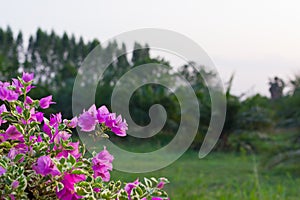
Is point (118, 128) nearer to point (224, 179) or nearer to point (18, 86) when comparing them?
point (18, 86)

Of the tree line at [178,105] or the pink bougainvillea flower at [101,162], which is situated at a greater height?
the tree line at [178,105]

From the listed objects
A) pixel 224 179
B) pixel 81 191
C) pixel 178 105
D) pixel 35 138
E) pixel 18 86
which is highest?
pixel 178 105

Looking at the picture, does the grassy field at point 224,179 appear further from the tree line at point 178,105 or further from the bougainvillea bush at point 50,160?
the bougainvillea bush at point 50,160

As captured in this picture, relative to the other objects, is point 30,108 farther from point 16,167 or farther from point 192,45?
point 192,45

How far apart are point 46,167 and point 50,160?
0.01 metres

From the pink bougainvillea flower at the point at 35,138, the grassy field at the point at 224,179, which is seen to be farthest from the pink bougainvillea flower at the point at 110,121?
the grassy field at the point at 224,179


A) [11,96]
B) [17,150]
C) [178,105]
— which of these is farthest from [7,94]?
[178,105]

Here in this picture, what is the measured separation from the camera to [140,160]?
207 inches

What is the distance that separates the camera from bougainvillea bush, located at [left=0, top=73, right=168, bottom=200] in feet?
2.34

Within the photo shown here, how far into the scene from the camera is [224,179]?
3.98 meters

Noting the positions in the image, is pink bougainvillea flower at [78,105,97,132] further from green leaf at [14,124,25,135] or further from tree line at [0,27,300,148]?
tree line at [0,27,300,148]

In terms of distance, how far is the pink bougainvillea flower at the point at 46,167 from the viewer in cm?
71

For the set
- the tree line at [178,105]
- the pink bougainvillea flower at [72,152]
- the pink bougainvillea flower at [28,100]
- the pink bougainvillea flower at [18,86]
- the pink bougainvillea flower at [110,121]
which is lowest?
the pink bougainvillea flower at [72,152]

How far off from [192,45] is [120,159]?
313cm
